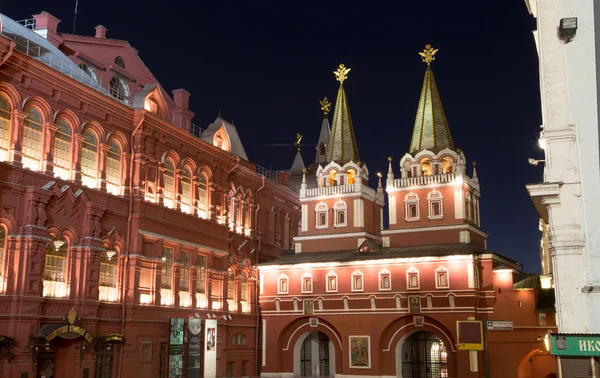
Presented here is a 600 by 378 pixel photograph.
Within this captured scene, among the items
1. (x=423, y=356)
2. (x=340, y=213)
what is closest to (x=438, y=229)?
(x=340, y=213)

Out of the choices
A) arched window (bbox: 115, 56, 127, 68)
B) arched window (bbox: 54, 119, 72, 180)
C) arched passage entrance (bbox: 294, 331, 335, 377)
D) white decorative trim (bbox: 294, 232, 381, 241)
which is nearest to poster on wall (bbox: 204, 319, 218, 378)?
arched passage entrance (bbox: 294, 331, 335, 377)

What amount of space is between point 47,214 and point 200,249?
1185 cm


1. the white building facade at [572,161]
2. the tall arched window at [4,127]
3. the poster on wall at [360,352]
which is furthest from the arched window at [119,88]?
the white building facade at [572,161]

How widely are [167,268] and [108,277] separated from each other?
15.2ft

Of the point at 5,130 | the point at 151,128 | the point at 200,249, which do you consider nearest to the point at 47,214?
the point at 5,130

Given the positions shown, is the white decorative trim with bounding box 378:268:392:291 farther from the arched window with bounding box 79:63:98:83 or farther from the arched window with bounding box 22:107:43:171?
the arched window with bounding box 22:107:43:171

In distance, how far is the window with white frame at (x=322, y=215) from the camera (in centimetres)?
Result: 5134

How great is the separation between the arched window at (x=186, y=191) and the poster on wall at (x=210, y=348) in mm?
6737

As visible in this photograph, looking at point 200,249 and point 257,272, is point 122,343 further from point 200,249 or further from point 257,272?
point 257,272

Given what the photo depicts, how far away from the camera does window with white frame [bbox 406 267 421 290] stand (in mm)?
43625

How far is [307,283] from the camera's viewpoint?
4694cm

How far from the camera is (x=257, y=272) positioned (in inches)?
1916

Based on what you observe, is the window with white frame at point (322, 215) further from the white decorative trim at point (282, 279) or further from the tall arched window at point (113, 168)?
the tall arched window at point (113, 168)

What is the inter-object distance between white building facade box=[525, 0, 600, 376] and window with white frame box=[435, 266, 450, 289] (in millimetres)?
23000
